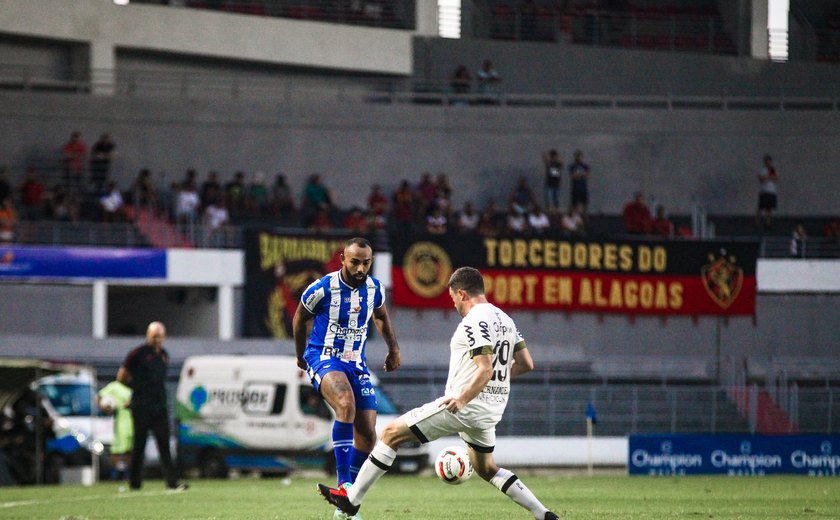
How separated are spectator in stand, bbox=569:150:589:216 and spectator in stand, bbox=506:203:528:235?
1.49m

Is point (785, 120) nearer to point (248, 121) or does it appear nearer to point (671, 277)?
point (671, 277)

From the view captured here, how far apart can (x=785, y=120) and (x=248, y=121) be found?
49.3 feet

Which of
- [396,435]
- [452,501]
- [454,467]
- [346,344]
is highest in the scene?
[346,344]

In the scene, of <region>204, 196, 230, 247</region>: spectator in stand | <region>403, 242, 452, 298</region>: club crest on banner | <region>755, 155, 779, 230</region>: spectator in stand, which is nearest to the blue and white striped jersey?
<region>403, 242, 452, 298</region>: club crest on banner

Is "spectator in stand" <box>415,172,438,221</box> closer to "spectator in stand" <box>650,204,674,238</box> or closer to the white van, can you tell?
"spectator in stand" <box>650,204,674,238</box>

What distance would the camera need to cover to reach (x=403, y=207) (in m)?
36.3

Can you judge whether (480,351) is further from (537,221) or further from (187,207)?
(537,221)

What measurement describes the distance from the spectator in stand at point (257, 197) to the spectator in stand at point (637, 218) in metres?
9.32

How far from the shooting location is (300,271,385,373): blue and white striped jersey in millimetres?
11352

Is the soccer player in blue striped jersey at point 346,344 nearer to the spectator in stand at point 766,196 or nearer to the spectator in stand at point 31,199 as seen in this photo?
the spectator in stand at point 31,199

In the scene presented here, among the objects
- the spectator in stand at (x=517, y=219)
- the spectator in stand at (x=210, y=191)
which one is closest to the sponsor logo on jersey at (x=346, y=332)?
the spectator in stand at (x=517, y=219)

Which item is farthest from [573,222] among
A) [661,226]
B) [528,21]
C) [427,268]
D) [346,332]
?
[346,332]

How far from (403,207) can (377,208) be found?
85 centimetres

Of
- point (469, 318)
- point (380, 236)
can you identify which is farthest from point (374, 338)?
point (469, 318)
